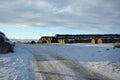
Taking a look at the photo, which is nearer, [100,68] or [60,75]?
[60,75]

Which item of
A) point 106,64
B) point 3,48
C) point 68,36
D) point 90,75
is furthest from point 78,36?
point 90,75

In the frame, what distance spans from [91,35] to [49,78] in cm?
5473

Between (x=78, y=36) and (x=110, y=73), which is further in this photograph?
(x=78, y=36)

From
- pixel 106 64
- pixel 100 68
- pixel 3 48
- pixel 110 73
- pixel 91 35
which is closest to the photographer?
pixel 110 73

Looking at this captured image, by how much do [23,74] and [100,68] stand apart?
5071mm

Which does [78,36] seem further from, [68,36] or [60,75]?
[60,75]

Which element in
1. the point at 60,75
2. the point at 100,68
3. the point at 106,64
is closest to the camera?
the point at 60,75

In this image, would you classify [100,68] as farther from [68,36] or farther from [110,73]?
[68,36]

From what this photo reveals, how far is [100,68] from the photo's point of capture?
16422mm

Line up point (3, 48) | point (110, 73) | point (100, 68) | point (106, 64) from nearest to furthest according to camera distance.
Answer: point (110, 73) < point (100, 68) < point (106, 64) < point (3, 48)

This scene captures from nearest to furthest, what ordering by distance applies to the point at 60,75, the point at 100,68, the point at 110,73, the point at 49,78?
the point at 49,78 → the point at 60,75 → the point at 110,73 → the point at 100,68

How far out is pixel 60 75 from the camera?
1355cm

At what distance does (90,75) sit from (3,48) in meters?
16.1

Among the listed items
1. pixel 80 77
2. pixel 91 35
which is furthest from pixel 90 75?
pixel 91 35
